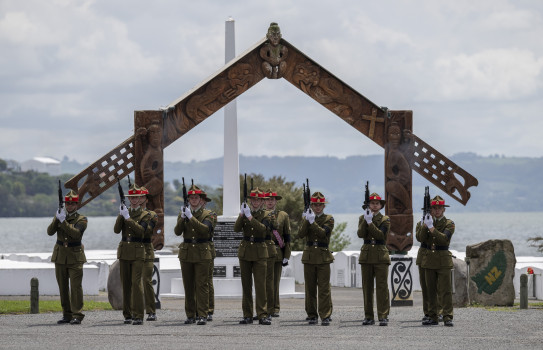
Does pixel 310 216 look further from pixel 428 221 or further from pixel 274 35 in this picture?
pixel 274 35

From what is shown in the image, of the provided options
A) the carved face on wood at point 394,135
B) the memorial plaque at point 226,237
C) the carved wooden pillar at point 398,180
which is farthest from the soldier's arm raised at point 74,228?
the memorial plaque at point 226,237

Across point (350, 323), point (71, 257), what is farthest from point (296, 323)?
point (71, 257)

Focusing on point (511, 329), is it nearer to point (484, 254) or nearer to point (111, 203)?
point (484, 254)

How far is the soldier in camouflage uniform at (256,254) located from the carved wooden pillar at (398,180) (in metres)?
4.15

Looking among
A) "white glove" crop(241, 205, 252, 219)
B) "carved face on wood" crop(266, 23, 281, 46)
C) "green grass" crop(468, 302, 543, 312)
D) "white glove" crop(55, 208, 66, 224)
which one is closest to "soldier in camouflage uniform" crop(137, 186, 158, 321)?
"white glove" crop(55, 208, 66, 224)

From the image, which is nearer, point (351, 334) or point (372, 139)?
point (351, 334)

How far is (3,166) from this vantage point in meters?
177

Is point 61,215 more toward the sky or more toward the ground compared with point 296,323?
more toward the sky

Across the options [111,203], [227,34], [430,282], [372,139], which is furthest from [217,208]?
[111,203]

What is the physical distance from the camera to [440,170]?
21.6 metres

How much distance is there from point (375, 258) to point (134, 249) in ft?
12.9

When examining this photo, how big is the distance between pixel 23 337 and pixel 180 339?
2404mm

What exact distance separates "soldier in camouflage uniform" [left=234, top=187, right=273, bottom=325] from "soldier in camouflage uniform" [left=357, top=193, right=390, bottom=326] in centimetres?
157

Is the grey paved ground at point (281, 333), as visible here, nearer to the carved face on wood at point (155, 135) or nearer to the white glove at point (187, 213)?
the white glove at point (187, 213)
